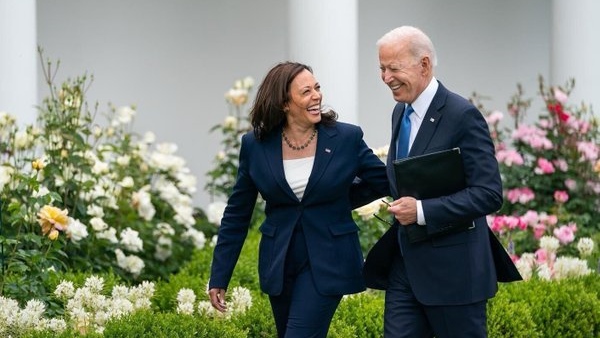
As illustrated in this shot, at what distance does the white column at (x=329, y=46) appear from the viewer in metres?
9.02

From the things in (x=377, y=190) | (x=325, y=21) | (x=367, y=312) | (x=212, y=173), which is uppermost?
(x=325, y=21)

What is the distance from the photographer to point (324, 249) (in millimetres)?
4922

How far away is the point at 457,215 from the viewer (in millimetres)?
4566

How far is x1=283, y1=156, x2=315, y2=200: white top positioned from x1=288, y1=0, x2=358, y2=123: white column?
401 cm

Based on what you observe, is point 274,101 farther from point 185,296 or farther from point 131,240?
point 131,240

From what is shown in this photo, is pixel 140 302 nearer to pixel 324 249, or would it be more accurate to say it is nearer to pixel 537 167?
pixel 324 249

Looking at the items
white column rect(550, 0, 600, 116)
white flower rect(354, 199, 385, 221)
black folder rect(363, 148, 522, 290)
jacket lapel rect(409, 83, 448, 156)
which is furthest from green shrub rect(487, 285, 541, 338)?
white column rect(550, 0, 600, 116)

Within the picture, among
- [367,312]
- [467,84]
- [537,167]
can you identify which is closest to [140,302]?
[367,312]

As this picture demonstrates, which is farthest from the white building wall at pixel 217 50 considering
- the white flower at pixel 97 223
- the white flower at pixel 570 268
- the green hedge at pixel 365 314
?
the white flower at pixel 570 268

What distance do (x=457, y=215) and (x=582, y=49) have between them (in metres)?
5.46

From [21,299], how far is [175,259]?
2467 millimetres

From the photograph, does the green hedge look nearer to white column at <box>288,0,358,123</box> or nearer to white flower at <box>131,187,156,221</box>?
white flower at <box>131,187,156,221</box>

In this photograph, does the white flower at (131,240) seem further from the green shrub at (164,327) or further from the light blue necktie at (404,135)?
the light blue necktie at (404,135)

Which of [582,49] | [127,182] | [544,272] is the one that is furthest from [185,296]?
[582,49]
